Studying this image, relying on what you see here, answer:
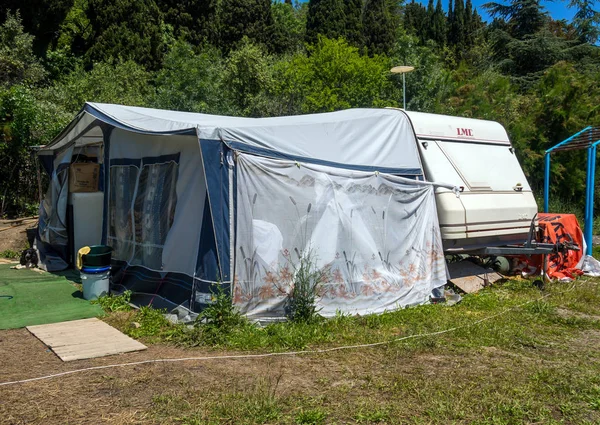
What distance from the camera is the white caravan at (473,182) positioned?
8.17 m

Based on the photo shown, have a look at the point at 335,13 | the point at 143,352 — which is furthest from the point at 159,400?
the point at 335,13

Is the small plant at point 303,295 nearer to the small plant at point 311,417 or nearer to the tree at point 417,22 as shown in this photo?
the small plant at point 311,417

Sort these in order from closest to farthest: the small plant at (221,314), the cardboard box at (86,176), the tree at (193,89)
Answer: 1. the small plant at (221,314)
2. the cardboard box at (86,176)
3. the tree at (193,89)

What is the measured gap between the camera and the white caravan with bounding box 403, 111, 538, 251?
8.17 meters

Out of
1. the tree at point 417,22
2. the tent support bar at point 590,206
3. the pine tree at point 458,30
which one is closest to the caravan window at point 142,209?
the tent support bar at point 590,206

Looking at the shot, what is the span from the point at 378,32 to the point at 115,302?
29.8 meters

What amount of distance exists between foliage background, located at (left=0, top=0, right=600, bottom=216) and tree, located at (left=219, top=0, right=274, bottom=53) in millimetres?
74

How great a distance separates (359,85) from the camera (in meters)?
23.6

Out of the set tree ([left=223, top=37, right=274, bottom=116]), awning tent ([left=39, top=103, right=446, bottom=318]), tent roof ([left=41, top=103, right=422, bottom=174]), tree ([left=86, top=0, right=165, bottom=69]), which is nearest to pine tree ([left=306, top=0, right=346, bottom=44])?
tree ([left=86, top=0, right=165, bottom=69])

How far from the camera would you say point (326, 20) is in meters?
32.7

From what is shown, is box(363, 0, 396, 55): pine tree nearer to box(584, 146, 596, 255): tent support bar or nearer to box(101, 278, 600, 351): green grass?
box(584, 146, 596, 255): tent support bar

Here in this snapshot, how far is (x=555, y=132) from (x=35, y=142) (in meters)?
14.9

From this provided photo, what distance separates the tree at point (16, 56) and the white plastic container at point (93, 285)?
1273 cm

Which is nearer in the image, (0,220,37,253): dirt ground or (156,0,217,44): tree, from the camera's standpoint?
(0,220,37,253): dirt ground
